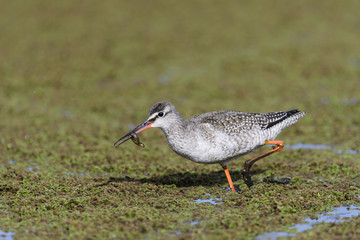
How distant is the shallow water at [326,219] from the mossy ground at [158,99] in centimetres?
17

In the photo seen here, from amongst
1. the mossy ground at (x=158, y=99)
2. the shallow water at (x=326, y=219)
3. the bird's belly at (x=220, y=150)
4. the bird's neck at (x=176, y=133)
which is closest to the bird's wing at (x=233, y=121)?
the bird's belly at (x=220, y=150)

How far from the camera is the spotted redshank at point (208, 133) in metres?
8.41

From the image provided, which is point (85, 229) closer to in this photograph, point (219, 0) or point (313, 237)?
point (313, 237)

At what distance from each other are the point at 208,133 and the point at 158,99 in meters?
7.28

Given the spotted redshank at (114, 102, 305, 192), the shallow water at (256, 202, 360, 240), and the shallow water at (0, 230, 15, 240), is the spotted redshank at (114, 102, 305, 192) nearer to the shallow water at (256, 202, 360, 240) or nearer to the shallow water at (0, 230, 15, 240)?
the shallow water at (256, 202, 360, 240)

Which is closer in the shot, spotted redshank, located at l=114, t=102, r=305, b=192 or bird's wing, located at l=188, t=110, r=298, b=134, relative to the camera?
spotted redshank, located at l=114, t=102, r=305, b=192

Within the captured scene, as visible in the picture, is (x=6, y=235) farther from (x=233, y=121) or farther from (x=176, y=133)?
(x=233, y=121)

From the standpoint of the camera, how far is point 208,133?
28.1ft

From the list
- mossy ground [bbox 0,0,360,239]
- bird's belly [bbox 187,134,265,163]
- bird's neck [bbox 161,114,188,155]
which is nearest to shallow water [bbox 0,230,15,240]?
mossy ground [bbox 0,0,360,239]

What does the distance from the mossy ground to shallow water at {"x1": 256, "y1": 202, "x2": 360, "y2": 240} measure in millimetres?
167

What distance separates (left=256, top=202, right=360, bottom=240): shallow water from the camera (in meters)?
6.77

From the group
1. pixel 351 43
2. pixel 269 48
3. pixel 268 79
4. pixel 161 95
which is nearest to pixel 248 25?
pixel 269 48

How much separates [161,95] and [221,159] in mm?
7676

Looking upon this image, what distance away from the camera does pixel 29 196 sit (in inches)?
329
